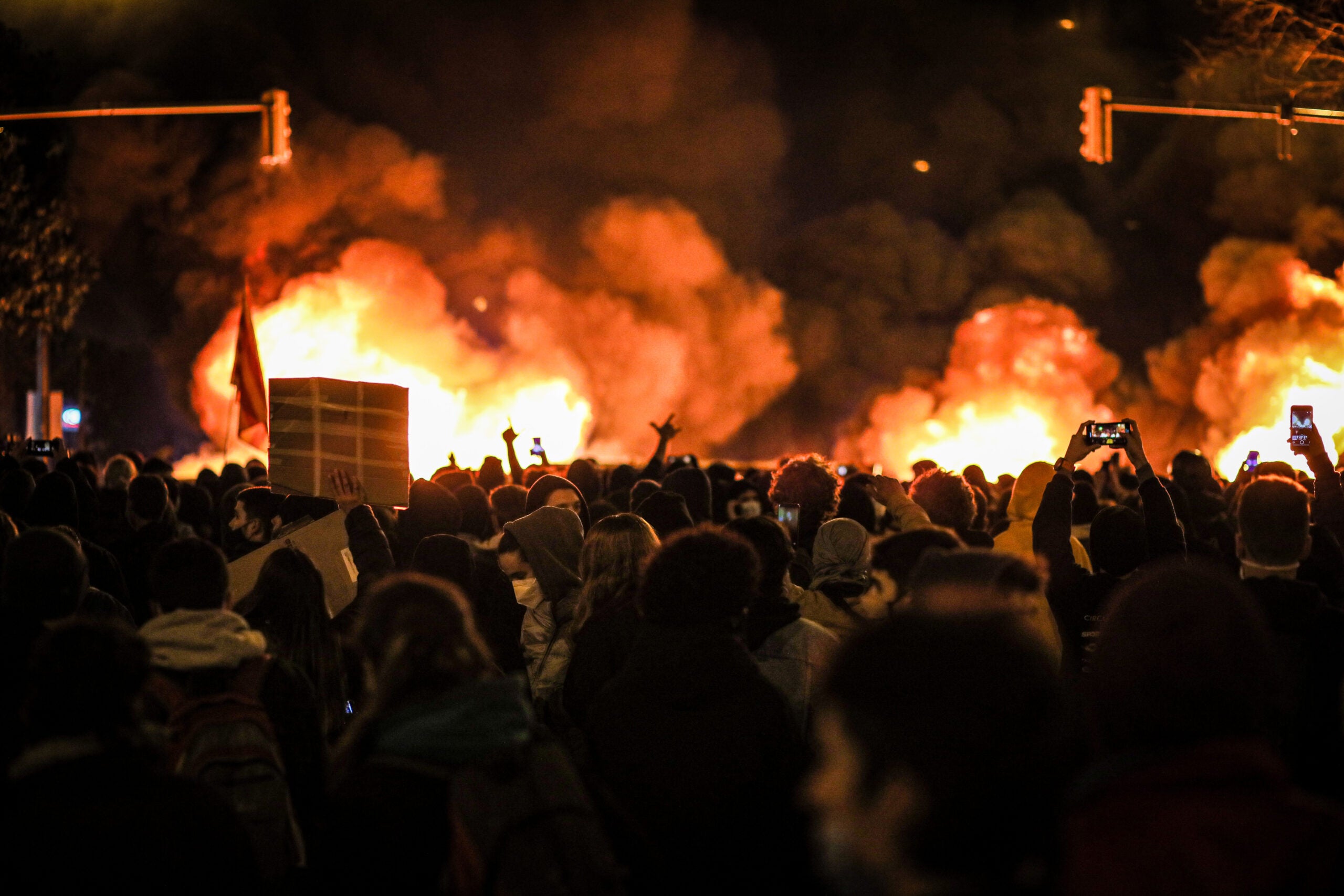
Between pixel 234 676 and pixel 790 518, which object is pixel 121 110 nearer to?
pixel 790 518

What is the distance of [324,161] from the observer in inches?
1143

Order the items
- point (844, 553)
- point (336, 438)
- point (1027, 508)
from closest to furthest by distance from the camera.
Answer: point (844, 553)
point (1027, 508)
point (336, 438)

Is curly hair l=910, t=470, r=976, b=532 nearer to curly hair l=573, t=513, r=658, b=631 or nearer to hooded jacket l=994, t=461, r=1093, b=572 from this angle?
hooded jacket l=994, t=461, r=1093, b=572

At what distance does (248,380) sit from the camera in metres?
12.9

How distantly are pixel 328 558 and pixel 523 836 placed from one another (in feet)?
11.8

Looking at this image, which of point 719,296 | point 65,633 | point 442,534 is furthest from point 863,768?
point 719,296

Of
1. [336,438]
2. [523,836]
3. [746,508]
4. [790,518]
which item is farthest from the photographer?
[746,508]

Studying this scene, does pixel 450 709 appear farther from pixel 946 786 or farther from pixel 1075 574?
pixel 1075 574

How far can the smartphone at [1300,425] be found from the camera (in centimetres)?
705

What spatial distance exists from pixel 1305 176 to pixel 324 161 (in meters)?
21.7

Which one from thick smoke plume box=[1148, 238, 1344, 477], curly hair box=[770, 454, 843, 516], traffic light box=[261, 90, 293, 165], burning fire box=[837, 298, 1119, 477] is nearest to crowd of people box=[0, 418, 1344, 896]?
curly hair box=[770, 454, 843, 516]

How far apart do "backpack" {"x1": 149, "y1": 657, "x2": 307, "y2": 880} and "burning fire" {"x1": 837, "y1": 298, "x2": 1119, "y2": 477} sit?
2628cm

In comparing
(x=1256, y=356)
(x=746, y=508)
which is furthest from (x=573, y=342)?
(x=746, y=508)

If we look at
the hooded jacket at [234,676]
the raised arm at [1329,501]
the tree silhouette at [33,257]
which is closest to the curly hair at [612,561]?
the hooded jacket at [234,676]
